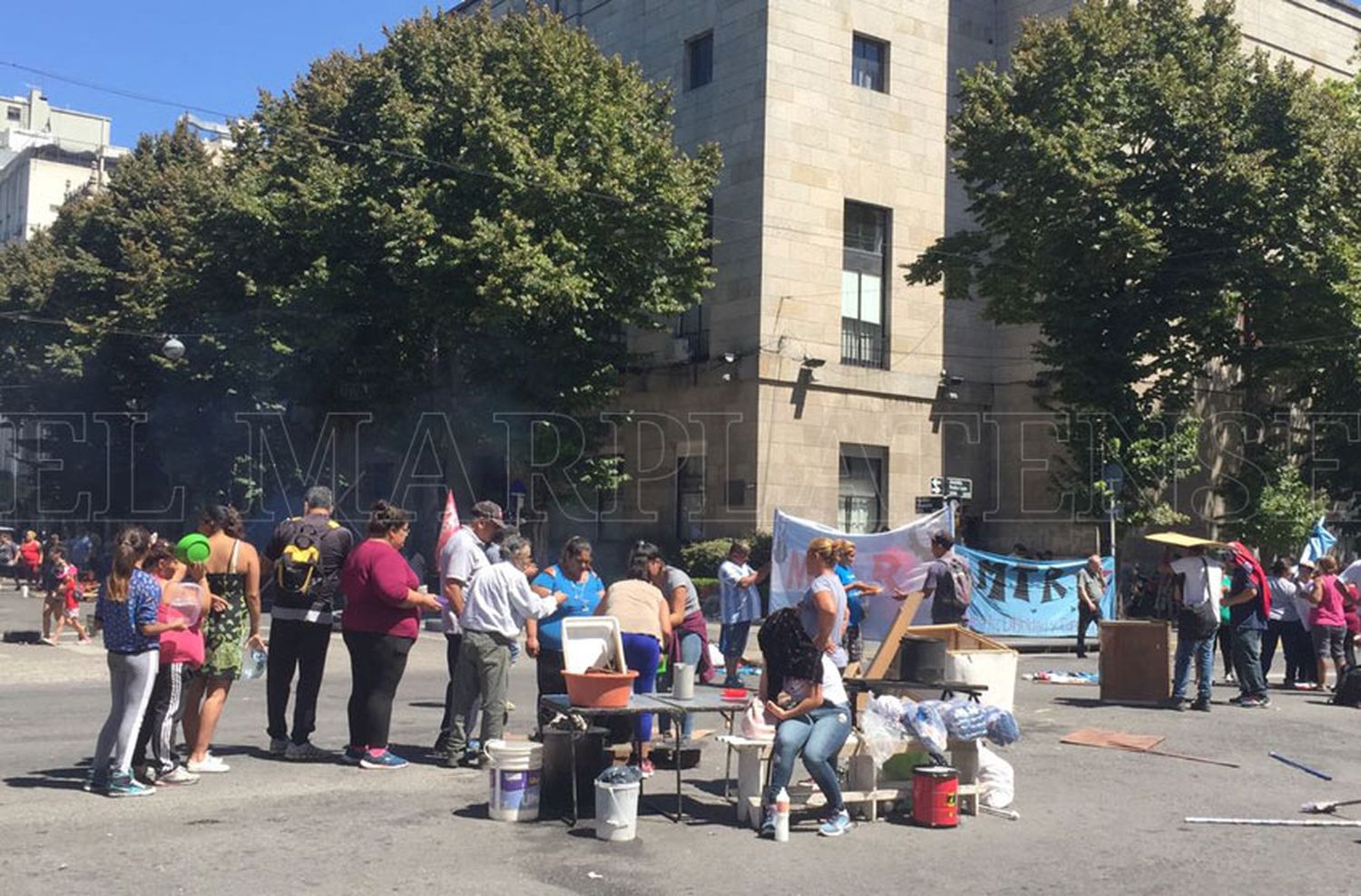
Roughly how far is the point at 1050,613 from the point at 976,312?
48.6ft

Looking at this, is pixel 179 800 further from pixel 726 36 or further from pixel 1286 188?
pixel 726 36

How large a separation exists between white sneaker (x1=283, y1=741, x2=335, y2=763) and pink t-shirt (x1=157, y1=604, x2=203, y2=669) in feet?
4.65

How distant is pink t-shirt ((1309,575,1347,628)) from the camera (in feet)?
56.7

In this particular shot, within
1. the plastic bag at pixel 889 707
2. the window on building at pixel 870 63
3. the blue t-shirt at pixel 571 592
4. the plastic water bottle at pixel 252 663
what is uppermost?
the window on building at pixel 870 63

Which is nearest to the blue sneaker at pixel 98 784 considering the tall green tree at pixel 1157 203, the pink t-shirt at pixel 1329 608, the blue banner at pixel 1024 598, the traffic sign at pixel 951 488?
the pink t-shirt at pixel 1329 608

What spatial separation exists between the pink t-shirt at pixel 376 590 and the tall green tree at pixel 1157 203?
21.1 meters

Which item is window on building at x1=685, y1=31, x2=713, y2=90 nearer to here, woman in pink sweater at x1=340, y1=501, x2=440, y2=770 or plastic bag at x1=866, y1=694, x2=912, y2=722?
woman in pink sweater at x1=340, y1=501, x2=440, y2=770

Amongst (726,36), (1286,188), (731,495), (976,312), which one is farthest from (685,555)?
(1286,188)

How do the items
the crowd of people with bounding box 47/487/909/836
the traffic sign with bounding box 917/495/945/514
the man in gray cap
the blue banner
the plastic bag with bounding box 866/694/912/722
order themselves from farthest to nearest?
the traffic sign with bounding box 917/495/945/514 < the blue banner < the man in gray cap < the plastic bag with bounding box 866/694/912/722 < the crowd of people with bounding box 47/487/909/836

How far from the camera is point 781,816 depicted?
8.13 meters

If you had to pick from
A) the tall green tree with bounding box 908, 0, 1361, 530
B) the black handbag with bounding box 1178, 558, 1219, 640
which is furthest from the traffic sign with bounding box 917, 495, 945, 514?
the black handbag with bounding box 1178, 558, 1219, 640

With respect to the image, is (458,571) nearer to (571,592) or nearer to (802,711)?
(571,592)

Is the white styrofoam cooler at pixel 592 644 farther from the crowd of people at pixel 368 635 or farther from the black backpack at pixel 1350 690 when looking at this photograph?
the black backpack at pixel 1350 690

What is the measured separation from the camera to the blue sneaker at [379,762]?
9922 mm
